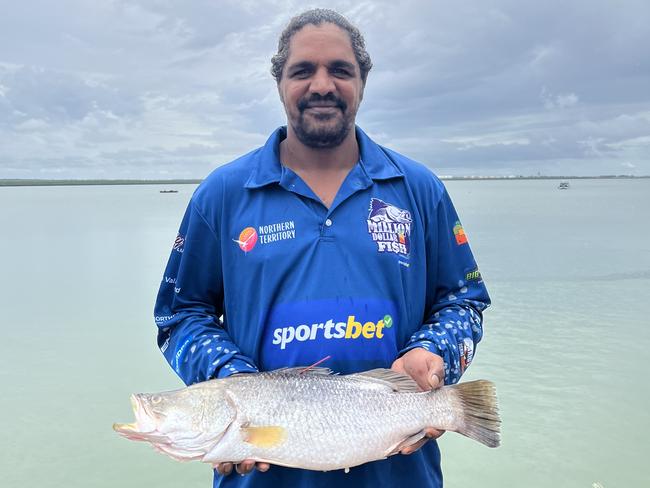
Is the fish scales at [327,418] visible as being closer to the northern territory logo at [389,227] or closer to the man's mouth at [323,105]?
the northern territory logo at [389,227]

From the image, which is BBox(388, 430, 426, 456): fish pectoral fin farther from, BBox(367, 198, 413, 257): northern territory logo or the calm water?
the calm water

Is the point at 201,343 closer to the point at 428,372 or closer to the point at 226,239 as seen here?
the point at 226,239

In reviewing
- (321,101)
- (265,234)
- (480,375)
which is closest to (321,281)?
(265,234)

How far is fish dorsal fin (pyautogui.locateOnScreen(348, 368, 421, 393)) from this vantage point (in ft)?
9.21

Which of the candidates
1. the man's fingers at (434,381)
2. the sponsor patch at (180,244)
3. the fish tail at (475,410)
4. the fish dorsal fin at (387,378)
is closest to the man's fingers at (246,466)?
the fish dorsal fin at (387,378)

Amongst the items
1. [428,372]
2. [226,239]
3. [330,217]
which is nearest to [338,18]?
[330,217]

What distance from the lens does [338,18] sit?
3174 mm

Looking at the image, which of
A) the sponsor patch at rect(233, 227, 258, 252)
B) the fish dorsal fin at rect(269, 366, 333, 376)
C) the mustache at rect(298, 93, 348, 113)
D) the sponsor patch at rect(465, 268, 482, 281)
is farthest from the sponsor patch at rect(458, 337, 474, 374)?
the mustache at rect(298, 93, 348, 113)

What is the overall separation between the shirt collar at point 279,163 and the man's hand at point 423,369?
2.93 feet

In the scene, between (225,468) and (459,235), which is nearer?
(225,468)

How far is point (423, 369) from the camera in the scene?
2.82 metres

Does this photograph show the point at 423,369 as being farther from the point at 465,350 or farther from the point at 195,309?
the point at 195,309

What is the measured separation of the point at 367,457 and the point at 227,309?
99cm

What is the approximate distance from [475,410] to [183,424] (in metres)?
1.36
